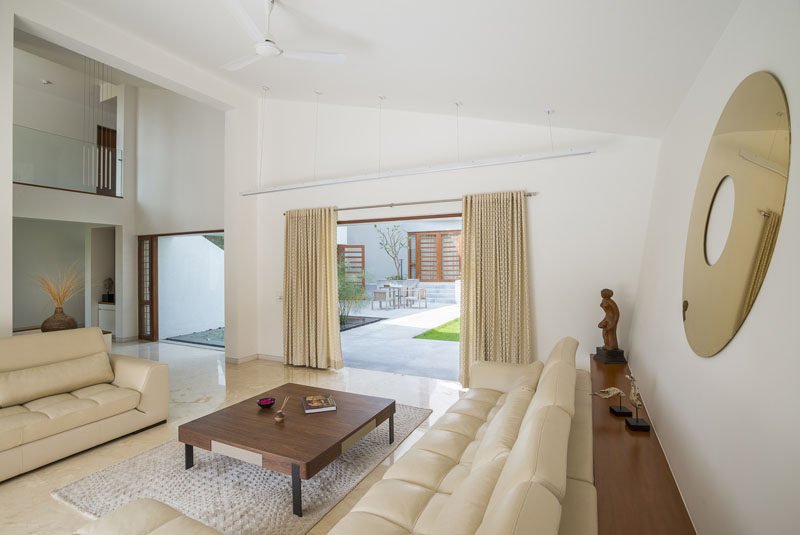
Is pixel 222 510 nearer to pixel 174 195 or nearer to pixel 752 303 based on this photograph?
pixel 752 303

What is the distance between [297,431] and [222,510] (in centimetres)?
61

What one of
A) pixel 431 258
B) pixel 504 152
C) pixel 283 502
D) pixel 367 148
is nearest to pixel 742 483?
pixel 283 502

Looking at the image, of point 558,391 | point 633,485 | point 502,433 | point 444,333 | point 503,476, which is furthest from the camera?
point 444,333

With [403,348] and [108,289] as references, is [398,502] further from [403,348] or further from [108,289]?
[108,289]

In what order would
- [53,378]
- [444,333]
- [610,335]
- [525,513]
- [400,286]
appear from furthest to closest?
[400,286] → [444,333] → [610,335] → [53,378] → [525,513]

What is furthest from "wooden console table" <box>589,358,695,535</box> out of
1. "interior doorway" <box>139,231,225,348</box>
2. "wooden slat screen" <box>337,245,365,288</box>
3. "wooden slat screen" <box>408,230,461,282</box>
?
"wooden slat screen" <box>408,230,461,282</box>

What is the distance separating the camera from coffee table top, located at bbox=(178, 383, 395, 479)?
2.42 metres

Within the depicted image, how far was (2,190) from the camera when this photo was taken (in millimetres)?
3543

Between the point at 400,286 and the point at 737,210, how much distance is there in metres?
9.16

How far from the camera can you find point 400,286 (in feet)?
34.2

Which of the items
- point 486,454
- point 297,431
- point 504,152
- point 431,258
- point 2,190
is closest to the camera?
point 486,454

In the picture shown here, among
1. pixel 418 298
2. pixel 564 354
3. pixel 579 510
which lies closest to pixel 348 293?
pixel 418 298

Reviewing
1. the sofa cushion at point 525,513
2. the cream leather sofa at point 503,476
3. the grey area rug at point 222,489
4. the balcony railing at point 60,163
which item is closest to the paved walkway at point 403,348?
the grey area rug at point 222,489

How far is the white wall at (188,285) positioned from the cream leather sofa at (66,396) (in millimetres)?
4435
